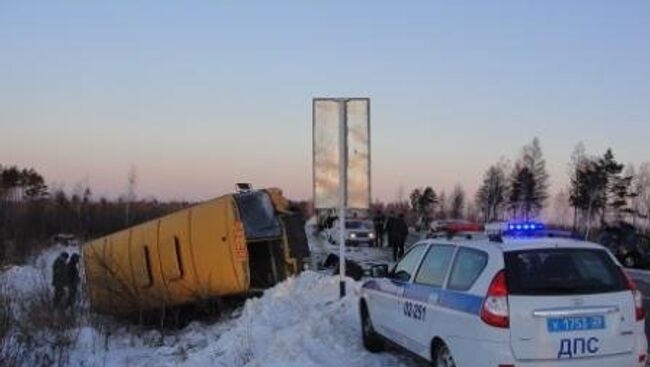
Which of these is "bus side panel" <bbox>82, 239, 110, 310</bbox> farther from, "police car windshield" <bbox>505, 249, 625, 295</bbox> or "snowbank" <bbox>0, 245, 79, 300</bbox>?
"police car windshield" <bbox>505, 249, 625, 295</bbox>

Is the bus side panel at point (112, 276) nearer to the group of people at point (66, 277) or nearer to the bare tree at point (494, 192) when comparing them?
the group of people at point (66, 277)

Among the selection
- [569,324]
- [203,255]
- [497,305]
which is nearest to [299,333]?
[497,305]

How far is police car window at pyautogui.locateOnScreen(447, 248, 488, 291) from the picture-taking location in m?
8.77

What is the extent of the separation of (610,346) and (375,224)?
44197 mm

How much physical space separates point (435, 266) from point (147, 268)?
1233 cm

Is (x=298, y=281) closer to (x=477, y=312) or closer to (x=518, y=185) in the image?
(x=477, y=312)

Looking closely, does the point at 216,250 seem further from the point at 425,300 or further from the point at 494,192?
the point at 494,192

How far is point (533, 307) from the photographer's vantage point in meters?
8.18

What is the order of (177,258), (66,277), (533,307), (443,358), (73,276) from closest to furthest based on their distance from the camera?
(533,307) → (443,358) → (177,258) → (66,277) → (73,276)

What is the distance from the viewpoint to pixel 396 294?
10.7m

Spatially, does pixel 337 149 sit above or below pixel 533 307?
above

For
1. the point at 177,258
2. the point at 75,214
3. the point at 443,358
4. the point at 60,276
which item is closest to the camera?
the point at 443,358

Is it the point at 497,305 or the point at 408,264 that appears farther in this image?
the point at 408,264

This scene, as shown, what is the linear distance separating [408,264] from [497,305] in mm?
2641
